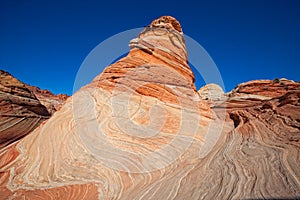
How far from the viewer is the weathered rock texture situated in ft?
13.8

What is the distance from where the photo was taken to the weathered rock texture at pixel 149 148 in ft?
13.8

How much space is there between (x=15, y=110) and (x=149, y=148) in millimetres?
6186

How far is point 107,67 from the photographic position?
1002cm

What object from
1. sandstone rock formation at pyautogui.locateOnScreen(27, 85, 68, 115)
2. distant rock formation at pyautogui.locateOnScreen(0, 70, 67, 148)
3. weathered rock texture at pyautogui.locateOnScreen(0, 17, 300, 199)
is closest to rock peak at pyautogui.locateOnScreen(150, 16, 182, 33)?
weathered rock texture at pyautogui.locateOnScreen(0, 17, 300, 199)

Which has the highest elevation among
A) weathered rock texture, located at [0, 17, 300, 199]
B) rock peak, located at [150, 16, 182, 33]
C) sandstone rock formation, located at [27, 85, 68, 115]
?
sandstone rock formation, located at [27, 85, 68, 115]

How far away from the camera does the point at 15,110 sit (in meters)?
9.35

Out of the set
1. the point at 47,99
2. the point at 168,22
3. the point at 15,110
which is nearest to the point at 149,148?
the point at 15,110

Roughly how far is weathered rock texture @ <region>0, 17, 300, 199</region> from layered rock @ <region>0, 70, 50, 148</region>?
71.8 inches

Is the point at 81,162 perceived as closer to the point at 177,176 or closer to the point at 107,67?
the point at 177,176

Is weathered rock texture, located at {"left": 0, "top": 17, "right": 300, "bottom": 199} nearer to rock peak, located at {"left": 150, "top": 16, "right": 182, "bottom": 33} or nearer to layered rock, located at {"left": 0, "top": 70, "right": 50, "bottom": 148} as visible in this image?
layered rock, located at {"left": 0, "top": 70, "right": 50, "bottom": 148}

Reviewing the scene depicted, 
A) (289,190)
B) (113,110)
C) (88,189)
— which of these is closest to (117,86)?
(113,110)

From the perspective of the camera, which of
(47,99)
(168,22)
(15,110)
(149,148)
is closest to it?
(149,148)

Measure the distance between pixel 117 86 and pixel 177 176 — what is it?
4.46 metres

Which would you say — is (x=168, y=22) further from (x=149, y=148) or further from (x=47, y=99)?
(x=47, y=99)
